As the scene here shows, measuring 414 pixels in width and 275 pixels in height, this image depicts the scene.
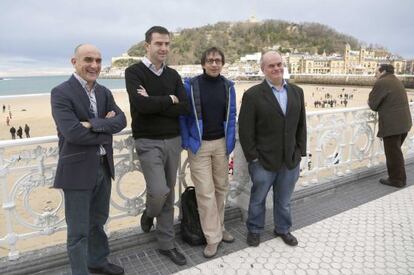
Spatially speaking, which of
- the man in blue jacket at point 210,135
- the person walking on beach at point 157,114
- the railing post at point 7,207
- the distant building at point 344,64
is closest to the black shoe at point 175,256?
the person walking on beach at point 157,114

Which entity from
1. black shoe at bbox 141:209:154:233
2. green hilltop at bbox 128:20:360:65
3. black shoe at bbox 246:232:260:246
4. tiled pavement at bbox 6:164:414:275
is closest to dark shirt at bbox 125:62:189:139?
black shoe at bbox 141:209:154:233

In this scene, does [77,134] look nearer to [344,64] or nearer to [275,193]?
[275,193]

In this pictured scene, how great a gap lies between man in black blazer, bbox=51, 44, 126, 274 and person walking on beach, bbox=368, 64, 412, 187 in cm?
395

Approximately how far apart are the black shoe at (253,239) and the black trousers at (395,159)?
276 centimetres

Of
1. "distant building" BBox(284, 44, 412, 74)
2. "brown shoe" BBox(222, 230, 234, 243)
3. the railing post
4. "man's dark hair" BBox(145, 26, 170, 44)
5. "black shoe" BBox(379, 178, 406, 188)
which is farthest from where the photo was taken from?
"distant building" BBox(284, 44, 412, 74)

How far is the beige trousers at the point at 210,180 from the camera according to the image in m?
2.98

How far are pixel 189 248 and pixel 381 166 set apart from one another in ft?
13.1

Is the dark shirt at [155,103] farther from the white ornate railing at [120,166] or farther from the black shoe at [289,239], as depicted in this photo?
the black shoe at [289,239]

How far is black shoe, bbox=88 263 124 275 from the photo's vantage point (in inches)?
106

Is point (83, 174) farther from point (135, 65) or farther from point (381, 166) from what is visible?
point (381, 166)

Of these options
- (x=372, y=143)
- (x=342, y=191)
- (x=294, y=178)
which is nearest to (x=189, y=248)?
(x=294, y=178)

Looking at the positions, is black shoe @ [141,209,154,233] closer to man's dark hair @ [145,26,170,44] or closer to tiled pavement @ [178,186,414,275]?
tiled pavement @ [178,186,414,275]

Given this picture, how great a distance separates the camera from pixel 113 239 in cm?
308

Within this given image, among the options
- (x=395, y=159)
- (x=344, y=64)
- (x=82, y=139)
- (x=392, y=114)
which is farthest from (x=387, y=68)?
(x=344, y=64)
